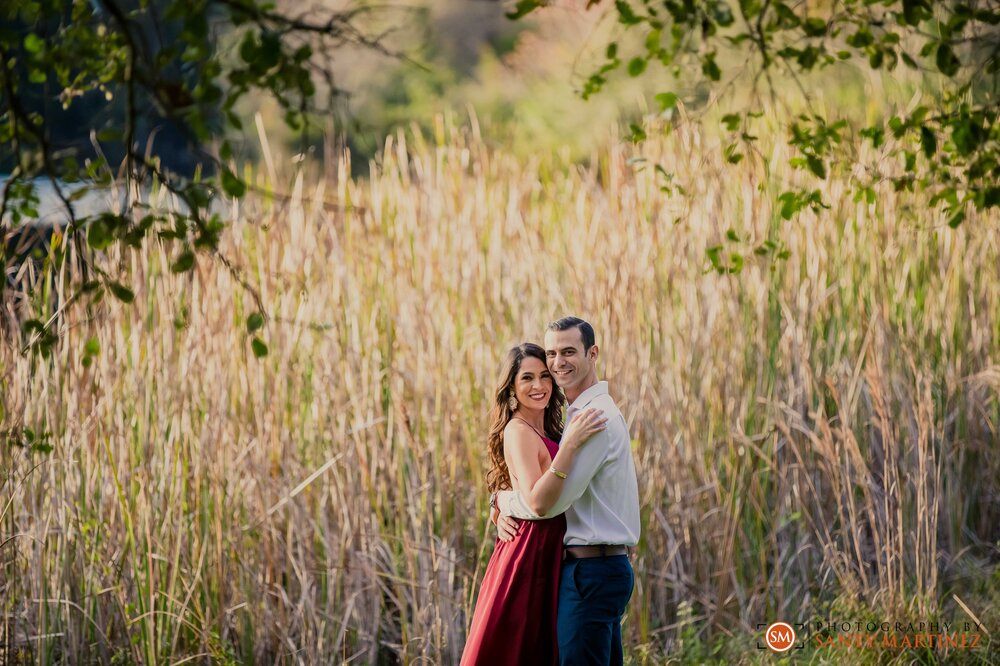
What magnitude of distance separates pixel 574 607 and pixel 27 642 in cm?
188

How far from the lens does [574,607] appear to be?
8.13 ft

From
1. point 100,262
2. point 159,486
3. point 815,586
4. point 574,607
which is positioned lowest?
point 815,586

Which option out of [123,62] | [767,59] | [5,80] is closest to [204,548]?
[123,62]

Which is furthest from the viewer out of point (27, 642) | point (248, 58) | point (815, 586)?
point (815, 586)

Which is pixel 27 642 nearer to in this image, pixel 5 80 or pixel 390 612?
pixel 390 612

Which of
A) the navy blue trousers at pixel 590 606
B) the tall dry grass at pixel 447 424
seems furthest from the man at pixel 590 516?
the tall dry grass at pixel 447 424

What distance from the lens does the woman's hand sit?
2381mm

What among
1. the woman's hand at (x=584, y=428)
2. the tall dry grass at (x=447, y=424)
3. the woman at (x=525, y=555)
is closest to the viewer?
the woman's hand at (x=584, y=428)

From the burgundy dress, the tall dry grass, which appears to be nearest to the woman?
the burgundy dress

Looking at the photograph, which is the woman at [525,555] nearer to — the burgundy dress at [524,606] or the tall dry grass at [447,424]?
the burgundy dress at [524,606]

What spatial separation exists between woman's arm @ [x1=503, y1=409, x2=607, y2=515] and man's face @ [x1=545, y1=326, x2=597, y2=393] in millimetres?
132

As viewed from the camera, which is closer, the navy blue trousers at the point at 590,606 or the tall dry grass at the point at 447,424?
the navy blue trousers at the point at 590,606

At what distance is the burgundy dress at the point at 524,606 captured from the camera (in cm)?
250

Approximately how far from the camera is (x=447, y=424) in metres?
3.80
